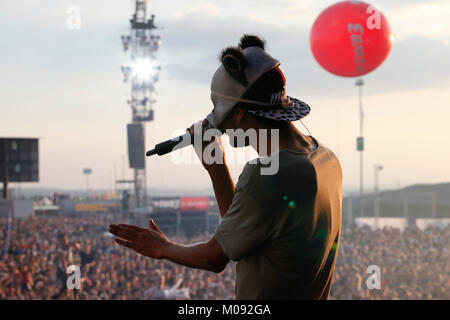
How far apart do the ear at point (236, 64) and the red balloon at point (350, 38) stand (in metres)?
2.97

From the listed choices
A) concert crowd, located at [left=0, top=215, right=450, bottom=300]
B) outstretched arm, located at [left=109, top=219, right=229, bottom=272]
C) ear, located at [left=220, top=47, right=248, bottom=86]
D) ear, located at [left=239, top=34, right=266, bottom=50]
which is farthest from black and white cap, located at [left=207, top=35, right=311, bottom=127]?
concert crowd, located at [left=0, top=215, right=450, bottom=300]

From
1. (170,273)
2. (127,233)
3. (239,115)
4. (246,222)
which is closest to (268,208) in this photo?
(246,222)

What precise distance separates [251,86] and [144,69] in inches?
1348

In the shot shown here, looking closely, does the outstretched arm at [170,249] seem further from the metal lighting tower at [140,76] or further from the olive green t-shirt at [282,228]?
the metal lighting tower at [140,76]

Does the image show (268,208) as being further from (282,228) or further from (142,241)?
(142,241)

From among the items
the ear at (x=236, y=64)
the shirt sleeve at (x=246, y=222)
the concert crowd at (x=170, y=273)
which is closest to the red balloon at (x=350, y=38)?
the ear at (x=236, y=64)

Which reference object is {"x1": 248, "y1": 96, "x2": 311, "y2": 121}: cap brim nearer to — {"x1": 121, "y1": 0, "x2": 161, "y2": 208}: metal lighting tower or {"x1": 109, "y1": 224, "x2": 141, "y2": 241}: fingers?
{"x1": 109, "y1": 224, "x2": 141, "y2": 241}: fingers

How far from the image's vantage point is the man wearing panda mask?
127 cm

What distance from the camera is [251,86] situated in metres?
1.37

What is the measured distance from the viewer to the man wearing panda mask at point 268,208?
49.9 inches
